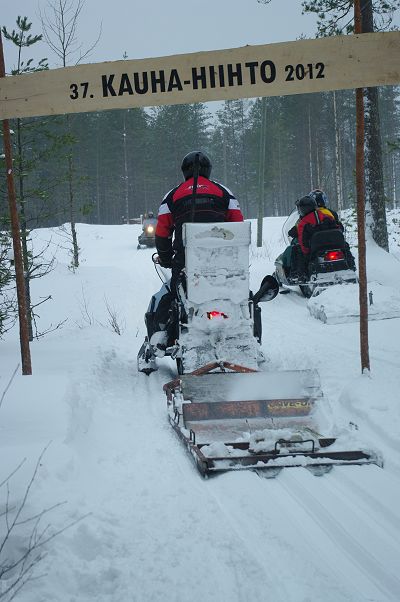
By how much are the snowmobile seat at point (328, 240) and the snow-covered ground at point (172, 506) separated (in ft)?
16.3

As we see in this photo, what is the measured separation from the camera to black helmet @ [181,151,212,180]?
5992 mm

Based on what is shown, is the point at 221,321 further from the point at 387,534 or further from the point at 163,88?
the point at 387,534

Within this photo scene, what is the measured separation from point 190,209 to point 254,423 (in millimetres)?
2493

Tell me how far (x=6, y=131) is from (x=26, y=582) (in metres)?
4.08

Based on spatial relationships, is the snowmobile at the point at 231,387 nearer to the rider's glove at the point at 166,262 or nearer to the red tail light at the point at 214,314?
the red tail light at the point at 214,314

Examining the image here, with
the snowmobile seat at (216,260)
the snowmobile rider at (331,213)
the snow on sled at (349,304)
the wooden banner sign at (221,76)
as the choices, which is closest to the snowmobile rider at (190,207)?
the snowmobile seat at (216,260)

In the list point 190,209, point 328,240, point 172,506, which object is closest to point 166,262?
point 190,209

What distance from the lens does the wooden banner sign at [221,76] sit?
4629mm

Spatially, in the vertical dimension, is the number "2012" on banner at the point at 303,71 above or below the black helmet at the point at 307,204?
above

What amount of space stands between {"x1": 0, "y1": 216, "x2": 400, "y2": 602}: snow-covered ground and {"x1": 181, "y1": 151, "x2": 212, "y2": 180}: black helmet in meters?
2.42

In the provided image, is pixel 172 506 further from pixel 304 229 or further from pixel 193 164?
pixel 304 229

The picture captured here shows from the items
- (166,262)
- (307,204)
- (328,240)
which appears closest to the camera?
(166,262)

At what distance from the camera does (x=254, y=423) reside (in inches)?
178

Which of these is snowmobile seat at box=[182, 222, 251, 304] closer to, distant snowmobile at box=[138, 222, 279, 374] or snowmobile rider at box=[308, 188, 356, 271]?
distant snowmobile at box=[138, 222, 279, 374]
